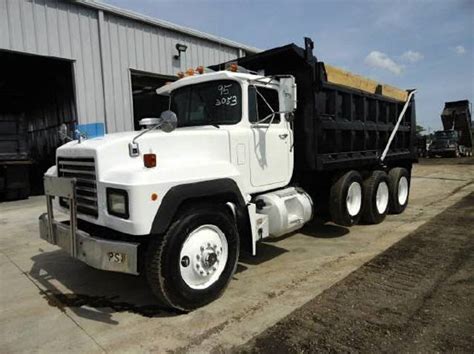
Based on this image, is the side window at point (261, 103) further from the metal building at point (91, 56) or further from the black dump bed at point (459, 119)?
the black dump bed at point (459, 119)

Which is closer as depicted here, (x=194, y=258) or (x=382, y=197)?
(x=194, y=258)

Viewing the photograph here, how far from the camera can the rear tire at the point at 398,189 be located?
314 inches

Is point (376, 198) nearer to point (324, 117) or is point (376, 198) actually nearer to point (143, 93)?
point (324, 117)

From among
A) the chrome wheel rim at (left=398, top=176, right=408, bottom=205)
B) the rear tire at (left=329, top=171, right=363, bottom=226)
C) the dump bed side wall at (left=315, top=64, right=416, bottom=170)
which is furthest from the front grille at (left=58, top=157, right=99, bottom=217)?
the chrome wheel rim at (left=398, top=176, right=408, bottom=205)

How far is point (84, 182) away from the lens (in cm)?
390

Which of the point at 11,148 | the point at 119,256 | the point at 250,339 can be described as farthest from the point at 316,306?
the point at 11,148

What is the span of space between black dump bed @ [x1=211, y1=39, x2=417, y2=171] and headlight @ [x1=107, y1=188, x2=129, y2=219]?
3.17m

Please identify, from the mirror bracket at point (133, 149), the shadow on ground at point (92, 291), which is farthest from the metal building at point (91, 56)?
the mirror bracket at point (133, 149)

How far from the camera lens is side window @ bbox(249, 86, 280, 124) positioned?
4809 millimetres

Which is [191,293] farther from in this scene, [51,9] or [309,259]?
[51,9]

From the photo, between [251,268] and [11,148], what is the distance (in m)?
10.0

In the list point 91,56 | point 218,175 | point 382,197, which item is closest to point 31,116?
point 91,56

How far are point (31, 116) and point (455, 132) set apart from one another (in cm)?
2919

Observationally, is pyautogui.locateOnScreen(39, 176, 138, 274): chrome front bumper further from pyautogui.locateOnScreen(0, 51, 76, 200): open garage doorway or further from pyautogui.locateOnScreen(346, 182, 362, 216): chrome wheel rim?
pyautogui.locateOnScreen(0, 51, 76, 200): open garage doorway
